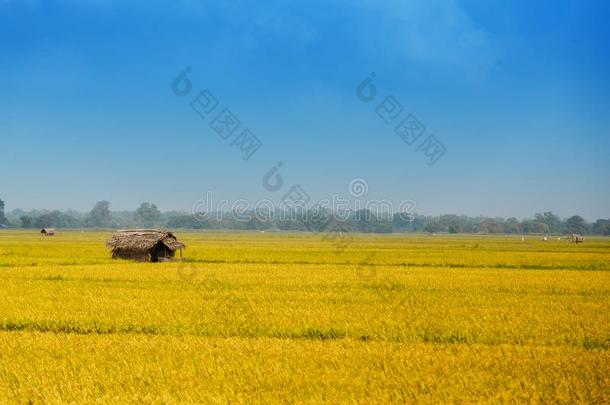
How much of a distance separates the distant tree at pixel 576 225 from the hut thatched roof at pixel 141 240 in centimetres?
16752

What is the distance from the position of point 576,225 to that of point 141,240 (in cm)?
17103

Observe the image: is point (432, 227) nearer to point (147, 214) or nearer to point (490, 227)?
point (490, 227)

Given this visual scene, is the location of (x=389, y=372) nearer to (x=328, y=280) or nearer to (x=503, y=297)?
(x=503, y=297)

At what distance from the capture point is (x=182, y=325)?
10531 millimetres

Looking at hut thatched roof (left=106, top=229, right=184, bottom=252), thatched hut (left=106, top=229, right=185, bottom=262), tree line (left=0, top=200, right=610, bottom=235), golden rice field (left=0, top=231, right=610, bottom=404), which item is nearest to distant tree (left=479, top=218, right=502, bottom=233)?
tree line (left=0, top=200, right=610, bottom=235)

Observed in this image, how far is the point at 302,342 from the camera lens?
29.7 feet

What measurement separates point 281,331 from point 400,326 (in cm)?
202

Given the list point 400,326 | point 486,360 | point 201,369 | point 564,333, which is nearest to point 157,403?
point 201,369

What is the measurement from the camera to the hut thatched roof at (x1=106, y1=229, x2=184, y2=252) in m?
29.8

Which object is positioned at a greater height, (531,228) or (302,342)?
(531,228)

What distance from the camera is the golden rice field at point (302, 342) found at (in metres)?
6.49

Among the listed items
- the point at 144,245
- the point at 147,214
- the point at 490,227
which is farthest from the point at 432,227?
the point at 144,245

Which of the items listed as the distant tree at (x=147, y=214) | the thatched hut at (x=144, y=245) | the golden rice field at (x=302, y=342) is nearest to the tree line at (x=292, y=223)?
the distant tree at (x=147, y=214)

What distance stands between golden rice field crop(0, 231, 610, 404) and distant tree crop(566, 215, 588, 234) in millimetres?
173663
